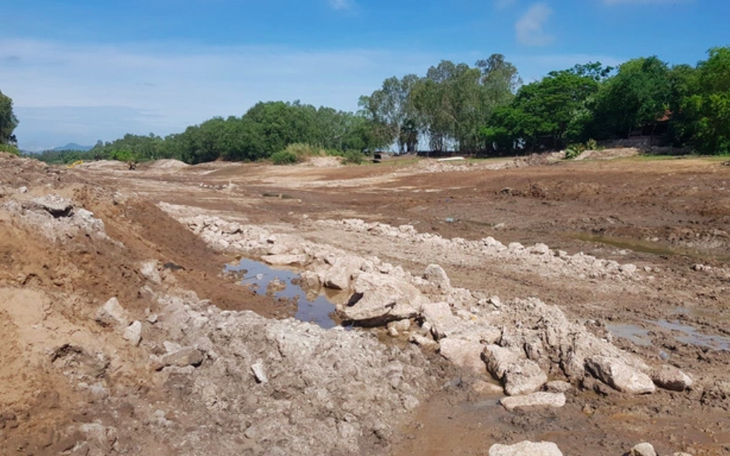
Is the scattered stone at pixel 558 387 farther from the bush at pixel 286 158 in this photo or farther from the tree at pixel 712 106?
→ the bush at pixel 286 158

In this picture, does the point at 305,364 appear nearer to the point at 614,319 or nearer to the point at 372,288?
the point at 372,288

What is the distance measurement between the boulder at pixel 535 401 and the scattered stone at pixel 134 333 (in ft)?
13.0

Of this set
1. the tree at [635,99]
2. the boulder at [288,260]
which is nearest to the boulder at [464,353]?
the boulder at [288,260]

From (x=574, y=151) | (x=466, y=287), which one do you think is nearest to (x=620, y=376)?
(x=466, y=287)

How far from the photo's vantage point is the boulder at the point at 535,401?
6258mm

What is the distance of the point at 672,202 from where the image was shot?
21078mm

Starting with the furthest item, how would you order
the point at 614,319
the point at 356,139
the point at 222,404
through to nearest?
the point at 356,139, the point at 614,319, the point at 222,404

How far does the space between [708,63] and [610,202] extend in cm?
2195

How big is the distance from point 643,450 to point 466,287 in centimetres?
609

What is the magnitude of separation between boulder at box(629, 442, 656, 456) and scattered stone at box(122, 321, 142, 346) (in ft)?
16.1

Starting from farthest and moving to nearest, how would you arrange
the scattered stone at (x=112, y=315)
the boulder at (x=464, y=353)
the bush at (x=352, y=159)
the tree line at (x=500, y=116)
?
the bush at (x=352, y=159)
the tree line at (x=500, y=116)
the boulder at (x=464, y=353)
the scattered stone at (x=112, y=315)

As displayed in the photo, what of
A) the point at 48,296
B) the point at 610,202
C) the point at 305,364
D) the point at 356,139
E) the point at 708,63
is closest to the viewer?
the point at 48,296

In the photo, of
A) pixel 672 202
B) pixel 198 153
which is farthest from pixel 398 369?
pixel 198 153

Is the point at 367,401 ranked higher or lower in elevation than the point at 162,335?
lower
